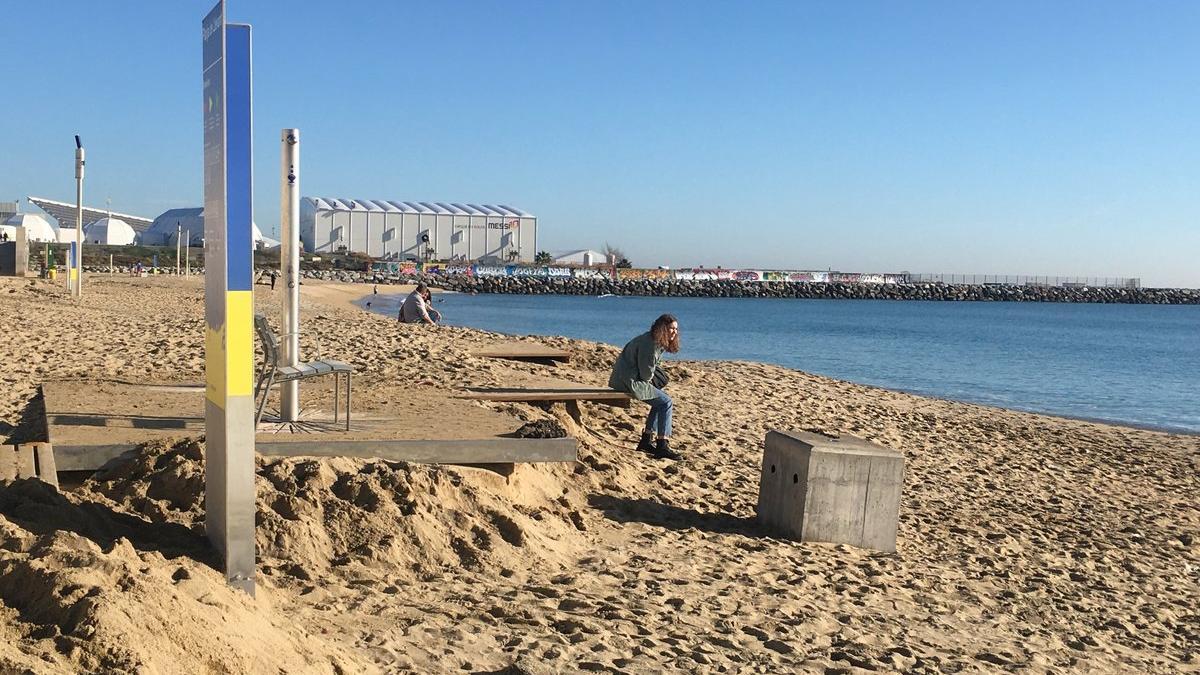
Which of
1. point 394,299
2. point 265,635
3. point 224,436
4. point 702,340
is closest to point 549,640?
point 265,635

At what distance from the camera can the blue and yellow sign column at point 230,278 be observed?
4355 mm

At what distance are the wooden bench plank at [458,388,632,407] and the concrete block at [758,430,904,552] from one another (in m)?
2.90

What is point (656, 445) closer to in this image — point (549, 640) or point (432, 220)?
point (549, 640)

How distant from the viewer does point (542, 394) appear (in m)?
10.3

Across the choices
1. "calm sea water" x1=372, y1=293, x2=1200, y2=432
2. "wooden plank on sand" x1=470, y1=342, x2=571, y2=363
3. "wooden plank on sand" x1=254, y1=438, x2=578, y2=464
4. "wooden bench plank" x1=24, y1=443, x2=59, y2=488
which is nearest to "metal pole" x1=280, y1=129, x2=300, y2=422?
"wooden plank on sand" x1=254, y1=438, x2=578, y2=464

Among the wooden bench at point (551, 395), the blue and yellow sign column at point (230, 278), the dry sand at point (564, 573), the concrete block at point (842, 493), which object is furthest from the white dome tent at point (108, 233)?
the blue and yellow sign column at point (230, 278)

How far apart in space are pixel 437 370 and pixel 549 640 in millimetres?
7453

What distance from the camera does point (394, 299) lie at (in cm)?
6456

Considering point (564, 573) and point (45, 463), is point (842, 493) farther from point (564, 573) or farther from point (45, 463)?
point (45, 463)

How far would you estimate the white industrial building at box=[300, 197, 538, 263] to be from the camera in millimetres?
111562

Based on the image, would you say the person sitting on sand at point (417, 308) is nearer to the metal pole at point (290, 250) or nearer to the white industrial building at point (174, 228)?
the metal pole at point (290, 250)

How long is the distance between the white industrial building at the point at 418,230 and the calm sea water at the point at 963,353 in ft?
140

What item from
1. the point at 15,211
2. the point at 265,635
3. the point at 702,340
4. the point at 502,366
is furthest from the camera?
the point at 15,211

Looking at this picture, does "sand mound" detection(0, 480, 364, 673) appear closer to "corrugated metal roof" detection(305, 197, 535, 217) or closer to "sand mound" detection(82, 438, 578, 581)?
"sand mound" detection(82, 438, 578, 581)
